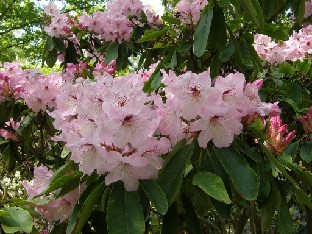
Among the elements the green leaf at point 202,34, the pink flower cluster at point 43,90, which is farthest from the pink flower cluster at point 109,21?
the green leaf at point 202,34

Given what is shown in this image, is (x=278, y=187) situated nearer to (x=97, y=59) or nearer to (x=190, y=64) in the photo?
(x=190, y=64)

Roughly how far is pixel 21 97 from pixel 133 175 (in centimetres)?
162

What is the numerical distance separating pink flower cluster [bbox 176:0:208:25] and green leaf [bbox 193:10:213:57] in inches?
23.5

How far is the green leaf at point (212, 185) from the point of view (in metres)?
1.03

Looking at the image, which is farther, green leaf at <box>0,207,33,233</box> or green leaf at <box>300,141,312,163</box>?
green leaf at <box>300,141,312,163</box>

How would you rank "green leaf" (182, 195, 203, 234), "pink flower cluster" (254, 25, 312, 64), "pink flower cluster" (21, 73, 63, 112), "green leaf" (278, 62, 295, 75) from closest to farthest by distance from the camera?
1. "green leaf" (182, 195, 203, 234)
2. "pink flower cluster" (21, 73, 63, 112)
3. "green leaf" (278, 62, 295, 75)
4. "pink flower cluster" (254, 25, 312, 64)

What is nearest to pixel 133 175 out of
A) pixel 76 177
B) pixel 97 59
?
pixel 76 177

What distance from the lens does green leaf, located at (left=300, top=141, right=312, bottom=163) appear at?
190 centimetres

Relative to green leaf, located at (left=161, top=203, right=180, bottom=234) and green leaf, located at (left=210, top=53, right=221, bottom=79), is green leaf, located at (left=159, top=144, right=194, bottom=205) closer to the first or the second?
green leaf, located at (left=161, top=203, right=180, bottom=234)

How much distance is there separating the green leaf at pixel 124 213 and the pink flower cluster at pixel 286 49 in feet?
6.58

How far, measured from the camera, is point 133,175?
3.71ft

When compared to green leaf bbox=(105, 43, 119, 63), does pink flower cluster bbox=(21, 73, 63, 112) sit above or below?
below

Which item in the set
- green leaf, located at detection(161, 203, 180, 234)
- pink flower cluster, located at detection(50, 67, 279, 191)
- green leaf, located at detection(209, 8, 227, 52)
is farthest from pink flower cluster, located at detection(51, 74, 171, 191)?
green leaf, located at detection(209, 8, 227, 52)

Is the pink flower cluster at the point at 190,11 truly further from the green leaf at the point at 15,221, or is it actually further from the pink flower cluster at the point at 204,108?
the green leaf at the point at 15,221
